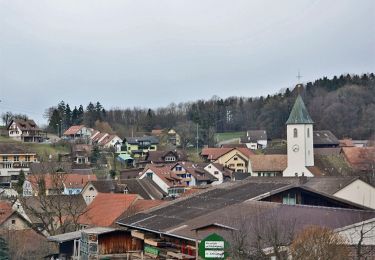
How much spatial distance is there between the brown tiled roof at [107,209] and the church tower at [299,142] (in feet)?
73.9

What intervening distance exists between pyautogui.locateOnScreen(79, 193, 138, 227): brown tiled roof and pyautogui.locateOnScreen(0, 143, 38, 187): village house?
38.9m

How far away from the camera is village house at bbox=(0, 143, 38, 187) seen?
75688mm

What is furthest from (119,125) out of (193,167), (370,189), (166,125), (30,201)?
(370,189)

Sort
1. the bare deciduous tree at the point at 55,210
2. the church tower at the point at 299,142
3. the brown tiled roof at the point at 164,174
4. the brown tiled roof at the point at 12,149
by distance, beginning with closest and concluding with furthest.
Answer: the bare deciduous tree at the point at 55,210 → the church tower at the point at 299,142 → the brown tiled roof at the point at 164,174 → the brown tiled roof at the point at 12,149

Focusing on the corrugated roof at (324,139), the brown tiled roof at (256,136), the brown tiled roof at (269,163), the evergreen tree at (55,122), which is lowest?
the brown tiled roof at (269,163)

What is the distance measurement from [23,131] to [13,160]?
636 inches

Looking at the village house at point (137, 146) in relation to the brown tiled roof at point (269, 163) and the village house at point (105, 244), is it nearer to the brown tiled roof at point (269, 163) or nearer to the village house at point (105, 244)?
the brown tiled roof at point (269, 163)

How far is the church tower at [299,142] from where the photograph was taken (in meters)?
55.4

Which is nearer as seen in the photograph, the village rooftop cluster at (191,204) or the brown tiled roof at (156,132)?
the village rooftop cluster at (191,204)

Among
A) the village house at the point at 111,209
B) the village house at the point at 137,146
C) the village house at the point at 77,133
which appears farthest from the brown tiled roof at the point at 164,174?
the village house at the point at 77,133

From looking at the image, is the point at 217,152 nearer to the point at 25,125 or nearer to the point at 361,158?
the point at 361,158

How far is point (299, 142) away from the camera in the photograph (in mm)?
55625

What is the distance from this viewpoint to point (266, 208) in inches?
808

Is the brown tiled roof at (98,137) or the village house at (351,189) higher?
the brown tiled roof at (98,137)
